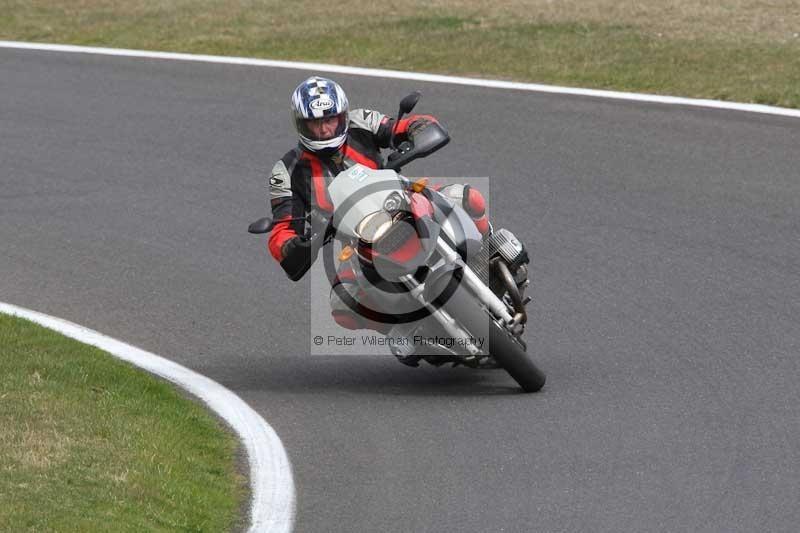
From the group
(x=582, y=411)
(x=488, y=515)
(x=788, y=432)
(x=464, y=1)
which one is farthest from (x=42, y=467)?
(x=464, y=1)

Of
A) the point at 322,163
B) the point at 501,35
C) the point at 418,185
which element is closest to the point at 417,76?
the point at 501,35

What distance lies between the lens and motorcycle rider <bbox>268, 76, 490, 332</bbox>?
880 centimetres

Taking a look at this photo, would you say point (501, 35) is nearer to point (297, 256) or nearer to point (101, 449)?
point (297, 256)

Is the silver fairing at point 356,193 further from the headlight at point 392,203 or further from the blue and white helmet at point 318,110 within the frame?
the blue and white helmet at point 318,110

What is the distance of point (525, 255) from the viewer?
9031mm

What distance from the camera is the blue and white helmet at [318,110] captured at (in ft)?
28.9

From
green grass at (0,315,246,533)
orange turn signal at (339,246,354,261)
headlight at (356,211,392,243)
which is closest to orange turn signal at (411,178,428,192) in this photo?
headlight at (356,211,392,243)

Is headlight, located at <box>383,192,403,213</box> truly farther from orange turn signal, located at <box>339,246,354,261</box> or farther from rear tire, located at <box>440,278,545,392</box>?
rear tire, located at <box>440,278,545,392</box>

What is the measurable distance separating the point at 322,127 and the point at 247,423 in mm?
1722

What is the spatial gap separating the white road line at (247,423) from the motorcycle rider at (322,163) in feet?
2.70

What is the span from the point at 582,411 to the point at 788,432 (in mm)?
1130

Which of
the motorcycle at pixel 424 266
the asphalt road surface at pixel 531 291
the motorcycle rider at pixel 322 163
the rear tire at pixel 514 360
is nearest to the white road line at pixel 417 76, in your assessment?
the asphalt road surface at pixel 531 291

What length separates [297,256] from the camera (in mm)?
8602

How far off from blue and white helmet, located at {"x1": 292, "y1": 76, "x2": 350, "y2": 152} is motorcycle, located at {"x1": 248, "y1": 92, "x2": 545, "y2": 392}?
14.4 inches
